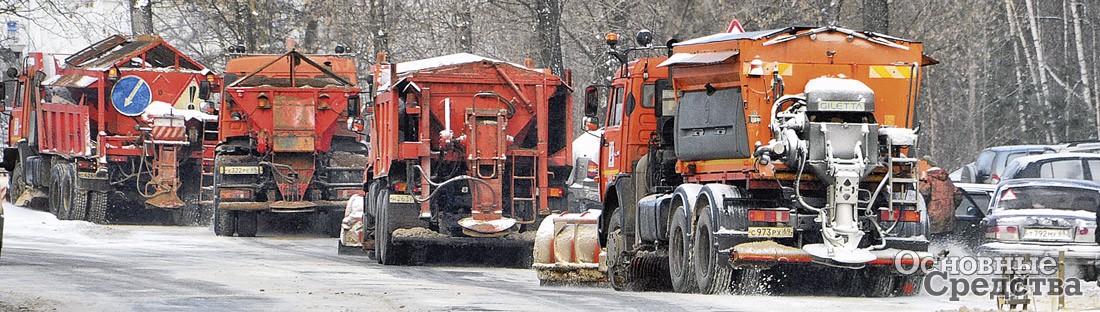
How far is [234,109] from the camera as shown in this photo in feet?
84.7

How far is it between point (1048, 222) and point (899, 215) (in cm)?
386

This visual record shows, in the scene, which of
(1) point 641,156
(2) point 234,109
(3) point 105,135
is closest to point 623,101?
(1) point 641,156

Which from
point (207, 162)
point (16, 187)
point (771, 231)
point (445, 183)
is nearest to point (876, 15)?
point (445, 183)

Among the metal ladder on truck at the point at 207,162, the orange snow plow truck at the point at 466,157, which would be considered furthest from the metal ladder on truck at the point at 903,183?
the metal ladder on truck at the point at 207,162

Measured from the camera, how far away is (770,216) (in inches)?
558

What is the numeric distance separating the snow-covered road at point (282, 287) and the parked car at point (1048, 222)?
42 centimetres

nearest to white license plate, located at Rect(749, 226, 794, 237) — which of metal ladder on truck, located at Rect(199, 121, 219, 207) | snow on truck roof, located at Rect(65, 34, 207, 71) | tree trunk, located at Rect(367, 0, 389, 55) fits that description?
metal ladder on truck, located at Rect(199, 121, 219, 207)

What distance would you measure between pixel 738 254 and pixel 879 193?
128 centimetres

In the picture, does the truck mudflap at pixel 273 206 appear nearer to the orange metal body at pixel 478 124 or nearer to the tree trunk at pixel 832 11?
the orange metal body at pixel 478 124

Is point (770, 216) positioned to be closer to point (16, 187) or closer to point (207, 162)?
point (207, 162)

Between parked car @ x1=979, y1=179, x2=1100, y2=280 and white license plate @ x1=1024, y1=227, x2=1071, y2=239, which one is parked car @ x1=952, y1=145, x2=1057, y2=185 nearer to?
parked car @ x1=979, y1=179, x2=1100, y2=280

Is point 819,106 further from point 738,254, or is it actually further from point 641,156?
point 641,156

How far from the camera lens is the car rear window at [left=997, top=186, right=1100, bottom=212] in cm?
1767

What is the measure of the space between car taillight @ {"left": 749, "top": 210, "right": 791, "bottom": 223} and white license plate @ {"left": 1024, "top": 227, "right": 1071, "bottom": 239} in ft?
14.4
